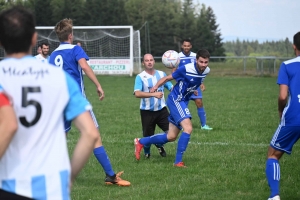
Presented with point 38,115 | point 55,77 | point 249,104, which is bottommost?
point 249,104

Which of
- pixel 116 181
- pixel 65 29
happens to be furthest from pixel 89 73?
pixel 116 181

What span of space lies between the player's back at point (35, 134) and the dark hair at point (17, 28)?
88mm

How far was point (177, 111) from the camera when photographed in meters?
8.48

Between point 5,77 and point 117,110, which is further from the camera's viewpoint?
point 117,110

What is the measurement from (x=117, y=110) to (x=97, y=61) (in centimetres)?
1977

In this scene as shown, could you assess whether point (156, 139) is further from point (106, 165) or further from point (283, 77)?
point (283, 77)

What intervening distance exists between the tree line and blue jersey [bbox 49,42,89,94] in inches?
1436

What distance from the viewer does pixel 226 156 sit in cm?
920

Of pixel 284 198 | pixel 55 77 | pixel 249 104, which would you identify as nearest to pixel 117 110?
pixel 249 104

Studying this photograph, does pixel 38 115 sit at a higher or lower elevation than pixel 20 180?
higher

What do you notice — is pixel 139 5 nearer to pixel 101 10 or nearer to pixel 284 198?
pixel 101 10

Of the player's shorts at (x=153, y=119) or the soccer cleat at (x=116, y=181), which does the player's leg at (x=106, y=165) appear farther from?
the player's shorts at (x=153, y=119)

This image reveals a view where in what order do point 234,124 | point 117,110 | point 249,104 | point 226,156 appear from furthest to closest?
point 249,104
point 117,110
point 234,124
point 226,156

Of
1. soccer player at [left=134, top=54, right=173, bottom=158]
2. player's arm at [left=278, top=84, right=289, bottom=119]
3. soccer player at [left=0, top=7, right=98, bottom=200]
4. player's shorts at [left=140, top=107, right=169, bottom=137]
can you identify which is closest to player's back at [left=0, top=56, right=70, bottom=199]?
soccer player at [left=0, top=7, right=98, bottom=200]
